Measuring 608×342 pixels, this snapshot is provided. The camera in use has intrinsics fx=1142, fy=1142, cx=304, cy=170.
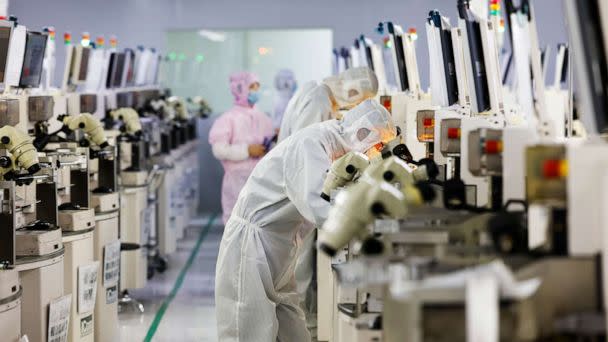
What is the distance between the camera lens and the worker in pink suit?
973 centimetres

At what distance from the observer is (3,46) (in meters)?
5.97

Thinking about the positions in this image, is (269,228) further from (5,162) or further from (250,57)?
(250,57)

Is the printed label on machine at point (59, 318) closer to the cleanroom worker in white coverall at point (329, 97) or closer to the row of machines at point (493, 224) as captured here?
the row of machines at point (493, 224)

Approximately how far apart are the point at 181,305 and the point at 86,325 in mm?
2392

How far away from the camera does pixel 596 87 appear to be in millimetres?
2895

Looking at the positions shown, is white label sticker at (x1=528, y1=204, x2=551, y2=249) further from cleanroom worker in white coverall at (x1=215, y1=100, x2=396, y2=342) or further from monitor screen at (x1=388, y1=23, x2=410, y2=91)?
monitor screen at (x1=388, y1=23, x2=410, y2=91)

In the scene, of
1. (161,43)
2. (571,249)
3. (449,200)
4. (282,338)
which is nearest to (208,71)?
(161,43)

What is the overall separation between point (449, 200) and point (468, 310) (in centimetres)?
122

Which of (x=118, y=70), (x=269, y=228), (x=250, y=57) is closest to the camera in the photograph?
(x=269, y=228)

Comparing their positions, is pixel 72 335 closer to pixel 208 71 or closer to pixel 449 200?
pixel 449 200

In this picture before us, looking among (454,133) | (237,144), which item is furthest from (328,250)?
(237,144)

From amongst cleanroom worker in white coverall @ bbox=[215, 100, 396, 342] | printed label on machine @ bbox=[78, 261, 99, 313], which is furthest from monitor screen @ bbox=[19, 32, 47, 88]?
cleanroom worker in white coverall @ bbox=[215, 100, 396, 342]

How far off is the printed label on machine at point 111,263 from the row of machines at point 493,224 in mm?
2783

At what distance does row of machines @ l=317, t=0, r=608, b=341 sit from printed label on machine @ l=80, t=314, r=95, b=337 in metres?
2.34
